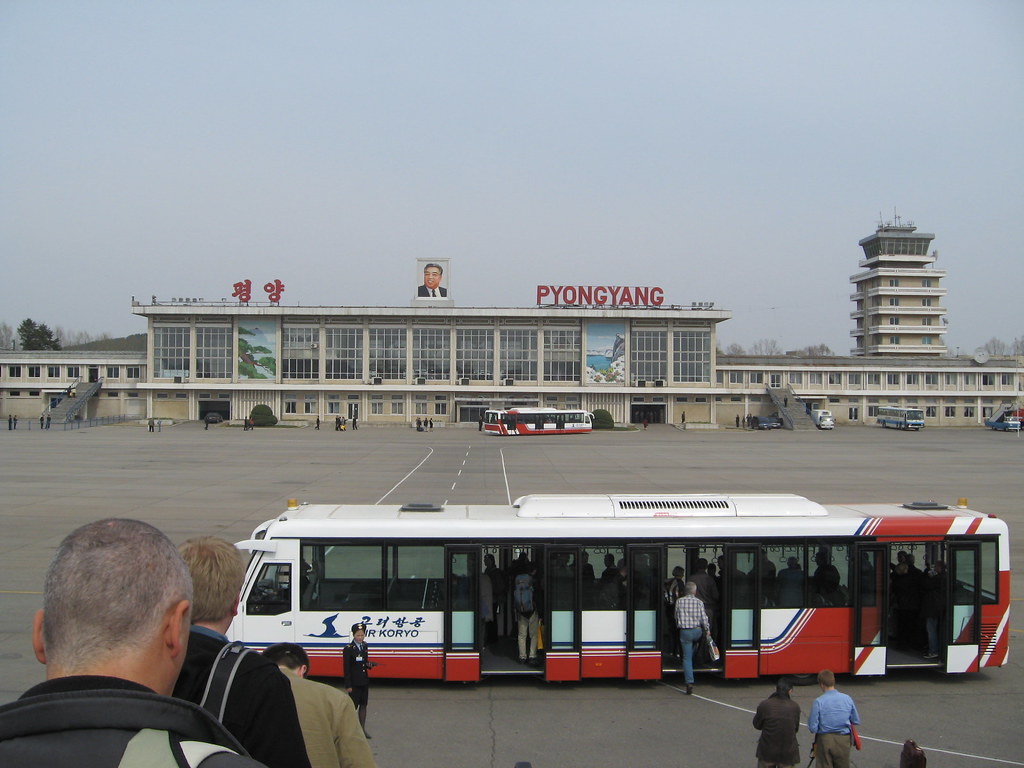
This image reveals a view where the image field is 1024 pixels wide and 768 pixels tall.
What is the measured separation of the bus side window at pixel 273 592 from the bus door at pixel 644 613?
4846 mm

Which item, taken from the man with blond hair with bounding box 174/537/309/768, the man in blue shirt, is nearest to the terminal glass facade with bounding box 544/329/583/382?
the man in blue shirt

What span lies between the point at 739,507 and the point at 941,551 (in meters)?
2.99

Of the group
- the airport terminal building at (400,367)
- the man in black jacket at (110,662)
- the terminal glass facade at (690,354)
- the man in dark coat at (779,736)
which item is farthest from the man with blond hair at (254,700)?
the terminal glass facade at (690,354)

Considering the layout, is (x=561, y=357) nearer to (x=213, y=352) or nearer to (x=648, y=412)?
(x=648, y=412)

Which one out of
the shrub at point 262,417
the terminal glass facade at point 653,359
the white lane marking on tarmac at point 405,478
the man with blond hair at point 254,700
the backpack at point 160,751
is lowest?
the white lane marking on tarmac at point 405,478

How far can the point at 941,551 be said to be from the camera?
36.7 feet

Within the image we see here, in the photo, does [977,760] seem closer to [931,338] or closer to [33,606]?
[33,606]

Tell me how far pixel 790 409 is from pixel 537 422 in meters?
33.8

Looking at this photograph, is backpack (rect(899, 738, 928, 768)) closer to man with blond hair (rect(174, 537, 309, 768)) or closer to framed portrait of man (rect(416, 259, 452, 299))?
man with blond hair (rect(174, 537, 309, 768))

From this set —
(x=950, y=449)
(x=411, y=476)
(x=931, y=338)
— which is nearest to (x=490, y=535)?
(x=411, y=476)

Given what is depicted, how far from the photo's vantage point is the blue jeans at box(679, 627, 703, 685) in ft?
34.1

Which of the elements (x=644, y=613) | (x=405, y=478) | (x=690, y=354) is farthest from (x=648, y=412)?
(x=644, y=613)

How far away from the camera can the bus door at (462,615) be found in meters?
10.7

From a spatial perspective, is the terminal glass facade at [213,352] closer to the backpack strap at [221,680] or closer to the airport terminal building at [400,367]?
the airport terminal building at [400,367]
